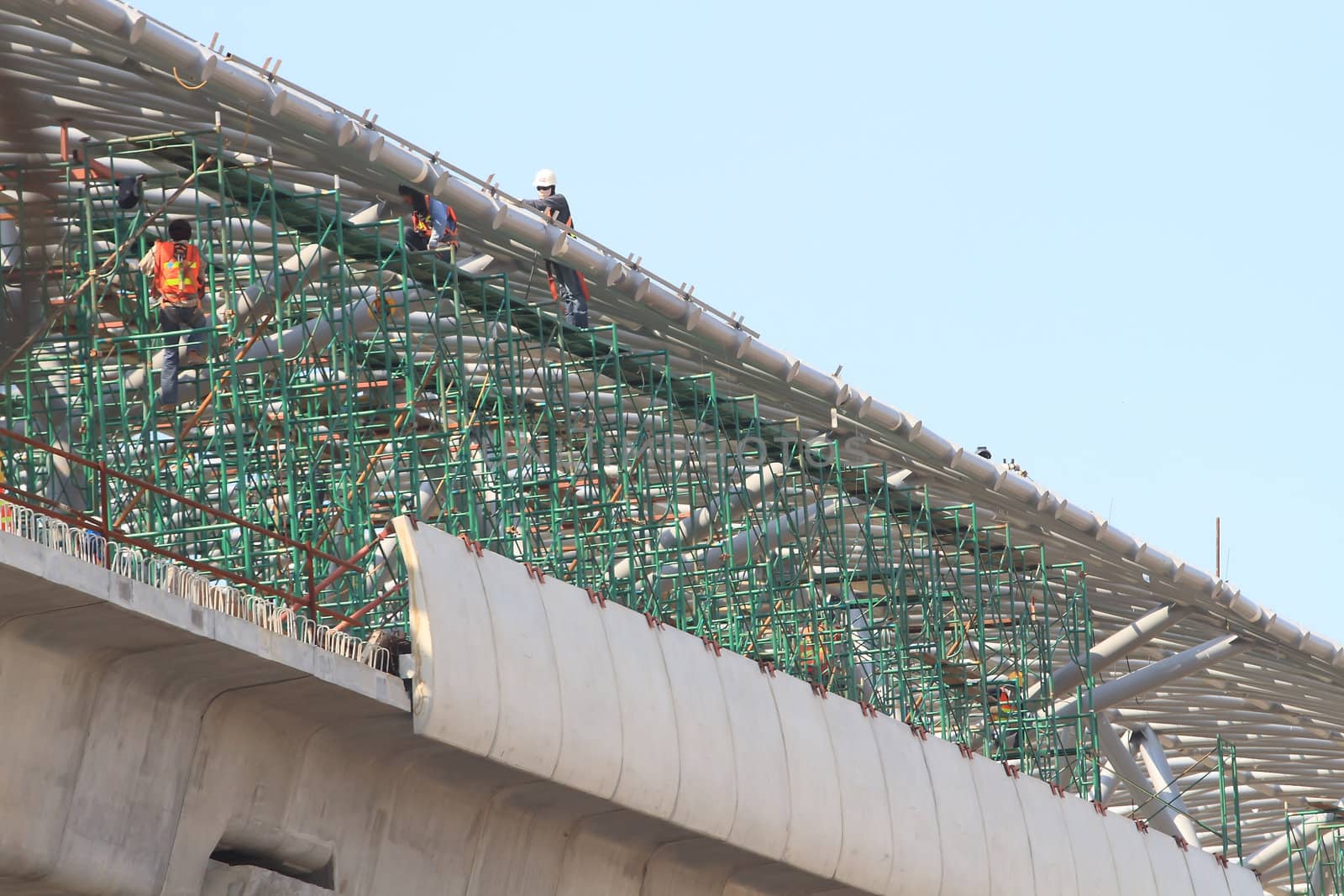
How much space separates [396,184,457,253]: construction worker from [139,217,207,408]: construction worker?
4092 millimetres

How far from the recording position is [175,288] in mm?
31453

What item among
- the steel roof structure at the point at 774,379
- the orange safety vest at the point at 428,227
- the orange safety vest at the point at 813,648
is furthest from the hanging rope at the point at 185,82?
the orange safety vest at the point at 813,648

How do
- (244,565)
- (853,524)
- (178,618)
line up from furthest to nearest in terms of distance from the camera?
(853,524) → (244,565) → (178,618)

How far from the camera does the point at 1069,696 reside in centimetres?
5716

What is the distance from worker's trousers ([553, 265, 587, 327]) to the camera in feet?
125

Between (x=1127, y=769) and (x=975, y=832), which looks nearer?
(x=975, y=832)

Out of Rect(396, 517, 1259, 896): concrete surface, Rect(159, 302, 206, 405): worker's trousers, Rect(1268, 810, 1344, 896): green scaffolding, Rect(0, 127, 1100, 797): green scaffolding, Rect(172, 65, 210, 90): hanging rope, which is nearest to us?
Rect(396, 517, 1259, 896): concrete surface

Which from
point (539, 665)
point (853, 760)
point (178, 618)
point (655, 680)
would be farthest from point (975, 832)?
point (178, 618)

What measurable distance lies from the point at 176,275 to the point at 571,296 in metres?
8.05

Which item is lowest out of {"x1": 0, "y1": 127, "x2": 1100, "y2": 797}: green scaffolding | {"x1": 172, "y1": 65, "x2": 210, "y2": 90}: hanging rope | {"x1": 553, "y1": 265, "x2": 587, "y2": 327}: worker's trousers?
{"x1": 0, "y1": 127, "x2": 1100, "y2": 797}: green scaffolding

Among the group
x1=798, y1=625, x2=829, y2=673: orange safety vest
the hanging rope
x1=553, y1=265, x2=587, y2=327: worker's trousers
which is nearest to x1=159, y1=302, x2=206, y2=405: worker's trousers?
the hanging rope

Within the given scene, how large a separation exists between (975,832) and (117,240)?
15356mm

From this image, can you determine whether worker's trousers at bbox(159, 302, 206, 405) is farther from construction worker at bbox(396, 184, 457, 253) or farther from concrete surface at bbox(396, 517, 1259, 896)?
concrete surface at bbox(396, 517, 1259, 896)

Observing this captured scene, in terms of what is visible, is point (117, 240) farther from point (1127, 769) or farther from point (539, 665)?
point (1127, 769)
